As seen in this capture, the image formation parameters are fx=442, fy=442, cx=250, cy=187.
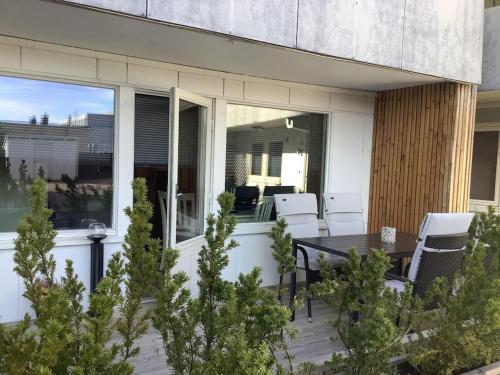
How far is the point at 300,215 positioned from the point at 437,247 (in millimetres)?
1588

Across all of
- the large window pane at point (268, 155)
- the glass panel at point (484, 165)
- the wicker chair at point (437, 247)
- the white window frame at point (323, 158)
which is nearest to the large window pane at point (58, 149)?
the white window frame at point (323, 158)

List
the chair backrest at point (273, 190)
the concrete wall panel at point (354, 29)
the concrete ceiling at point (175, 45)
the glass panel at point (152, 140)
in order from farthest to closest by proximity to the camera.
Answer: the chair backrest at point (273, 190)
the glass panel at point (152, 140)
the concrete wall panel at point (354, 29)
the concrete ceiling at point (175, 45)

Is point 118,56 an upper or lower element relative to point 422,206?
upper

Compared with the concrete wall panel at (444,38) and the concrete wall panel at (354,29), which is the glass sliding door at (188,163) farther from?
the concrete wall panel at (444,38)

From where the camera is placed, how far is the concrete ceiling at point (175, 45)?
2842mm

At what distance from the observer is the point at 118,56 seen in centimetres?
390

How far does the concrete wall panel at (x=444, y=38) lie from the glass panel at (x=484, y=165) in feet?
7.67

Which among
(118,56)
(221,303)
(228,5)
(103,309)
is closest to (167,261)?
(221,303)

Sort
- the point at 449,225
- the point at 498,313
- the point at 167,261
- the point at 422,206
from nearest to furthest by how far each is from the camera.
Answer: the point at 167,261
the point at 498,313
the point at 449,225
the point at 422,206

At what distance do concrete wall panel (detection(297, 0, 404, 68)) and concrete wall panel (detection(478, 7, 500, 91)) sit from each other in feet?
5.01

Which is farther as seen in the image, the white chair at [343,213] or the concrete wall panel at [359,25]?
the white chair at [343,213]

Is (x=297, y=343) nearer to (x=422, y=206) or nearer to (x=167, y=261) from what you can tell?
(x=167, y=261)

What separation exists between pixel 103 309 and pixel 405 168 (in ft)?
14.8

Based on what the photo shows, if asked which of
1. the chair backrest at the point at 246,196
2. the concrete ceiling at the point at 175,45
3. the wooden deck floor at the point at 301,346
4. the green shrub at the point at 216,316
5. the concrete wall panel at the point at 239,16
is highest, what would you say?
the concrete wall panel at the point at 239,16
